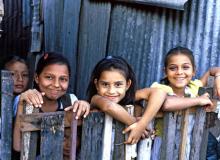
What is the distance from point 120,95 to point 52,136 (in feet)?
3.01

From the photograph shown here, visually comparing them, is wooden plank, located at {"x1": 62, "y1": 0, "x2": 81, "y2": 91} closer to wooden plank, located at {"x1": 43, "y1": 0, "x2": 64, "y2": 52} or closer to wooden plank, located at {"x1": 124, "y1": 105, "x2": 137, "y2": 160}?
wooden plank, located at {"x1": 43, "y1": 0, "x2": 64, "y2": 52}

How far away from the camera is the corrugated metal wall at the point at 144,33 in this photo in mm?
4621

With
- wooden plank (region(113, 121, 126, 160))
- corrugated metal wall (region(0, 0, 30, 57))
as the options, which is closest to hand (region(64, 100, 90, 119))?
wooden plank (region(113, 121, 126, 160))

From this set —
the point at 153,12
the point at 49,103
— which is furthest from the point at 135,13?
the point at 49,103

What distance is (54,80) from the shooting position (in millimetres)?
3295

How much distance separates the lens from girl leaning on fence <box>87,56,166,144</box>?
2.65 meters

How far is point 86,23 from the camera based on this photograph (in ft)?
18.8

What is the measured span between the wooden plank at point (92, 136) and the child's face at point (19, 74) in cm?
155

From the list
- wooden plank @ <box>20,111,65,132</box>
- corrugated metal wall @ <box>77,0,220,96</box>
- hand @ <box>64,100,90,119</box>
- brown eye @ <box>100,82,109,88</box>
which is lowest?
wooden plank @ <box>20,111,65,132</box>

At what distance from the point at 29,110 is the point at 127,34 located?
9.23 ft

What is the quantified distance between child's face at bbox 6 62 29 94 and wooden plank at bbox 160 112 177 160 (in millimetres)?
1700

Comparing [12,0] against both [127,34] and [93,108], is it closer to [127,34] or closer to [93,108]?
[127,34]

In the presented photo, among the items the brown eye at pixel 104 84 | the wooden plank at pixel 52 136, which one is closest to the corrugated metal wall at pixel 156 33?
the brown eye at pixel 104 84

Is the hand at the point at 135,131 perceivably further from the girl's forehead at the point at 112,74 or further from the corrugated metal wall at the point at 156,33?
the corrugated metal wall at the point at 156,33
